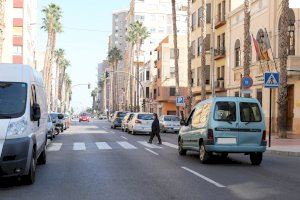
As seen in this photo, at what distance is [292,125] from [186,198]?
24.5 meters

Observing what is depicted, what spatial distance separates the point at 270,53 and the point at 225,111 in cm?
2057

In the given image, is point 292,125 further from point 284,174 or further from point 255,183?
point 255,183

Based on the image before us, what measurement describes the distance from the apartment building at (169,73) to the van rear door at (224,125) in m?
58.5

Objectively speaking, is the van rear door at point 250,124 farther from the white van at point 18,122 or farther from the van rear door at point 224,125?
the white van at point 18,122

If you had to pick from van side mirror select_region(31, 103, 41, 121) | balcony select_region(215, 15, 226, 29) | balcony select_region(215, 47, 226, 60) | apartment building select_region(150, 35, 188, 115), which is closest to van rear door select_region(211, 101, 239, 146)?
van side mirror select_region(31, 103, 41, 121)

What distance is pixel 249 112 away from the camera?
1424cm

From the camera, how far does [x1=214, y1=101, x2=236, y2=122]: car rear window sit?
1402cm

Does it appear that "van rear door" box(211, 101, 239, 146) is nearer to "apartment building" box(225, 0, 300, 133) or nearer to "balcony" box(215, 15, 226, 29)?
"apartment building" box(225, 0, 300, 133)

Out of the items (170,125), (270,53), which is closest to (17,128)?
(270,53)

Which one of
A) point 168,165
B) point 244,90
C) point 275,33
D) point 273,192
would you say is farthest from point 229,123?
point 275,33

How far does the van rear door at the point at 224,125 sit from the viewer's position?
547 inches

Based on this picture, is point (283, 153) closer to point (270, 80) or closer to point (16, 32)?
point (270, 80)

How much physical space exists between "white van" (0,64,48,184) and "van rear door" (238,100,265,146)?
6.05 m

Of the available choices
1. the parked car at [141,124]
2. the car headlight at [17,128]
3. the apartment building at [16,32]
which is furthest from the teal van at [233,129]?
the apartment building at [16,32]
